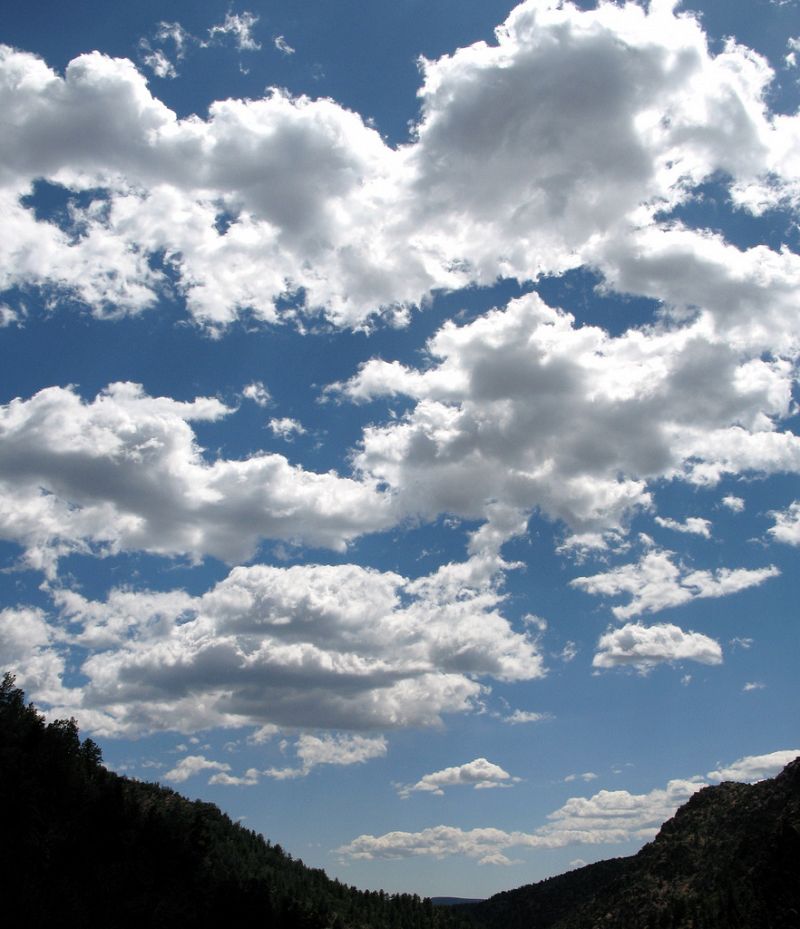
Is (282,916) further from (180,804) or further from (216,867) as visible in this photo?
(180,804)

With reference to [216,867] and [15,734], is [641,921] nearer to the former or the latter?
[216,867]

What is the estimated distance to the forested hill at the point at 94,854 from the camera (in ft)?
420

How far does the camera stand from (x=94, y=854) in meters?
142

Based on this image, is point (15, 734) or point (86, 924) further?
point (15, 734)

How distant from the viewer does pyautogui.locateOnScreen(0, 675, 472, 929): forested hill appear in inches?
5044

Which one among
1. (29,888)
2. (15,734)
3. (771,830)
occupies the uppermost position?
(15,734)

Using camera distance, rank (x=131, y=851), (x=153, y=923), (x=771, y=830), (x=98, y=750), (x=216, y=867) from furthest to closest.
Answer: (x=771, y=830) < (x=98, y=750) < (x=216, y=867) < (x=131, y=851) < (x=153, y=923)

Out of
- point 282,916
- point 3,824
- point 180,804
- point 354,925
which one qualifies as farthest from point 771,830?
point 3,824

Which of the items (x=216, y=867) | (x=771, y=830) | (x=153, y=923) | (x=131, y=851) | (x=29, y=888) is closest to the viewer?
(x=29, y=888)

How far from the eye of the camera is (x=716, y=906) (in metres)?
176

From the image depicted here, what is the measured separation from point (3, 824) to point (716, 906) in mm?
138159

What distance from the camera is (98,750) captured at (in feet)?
577

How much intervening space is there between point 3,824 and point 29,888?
16.3 metres

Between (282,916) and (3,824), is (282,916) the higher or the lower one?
the lower one
